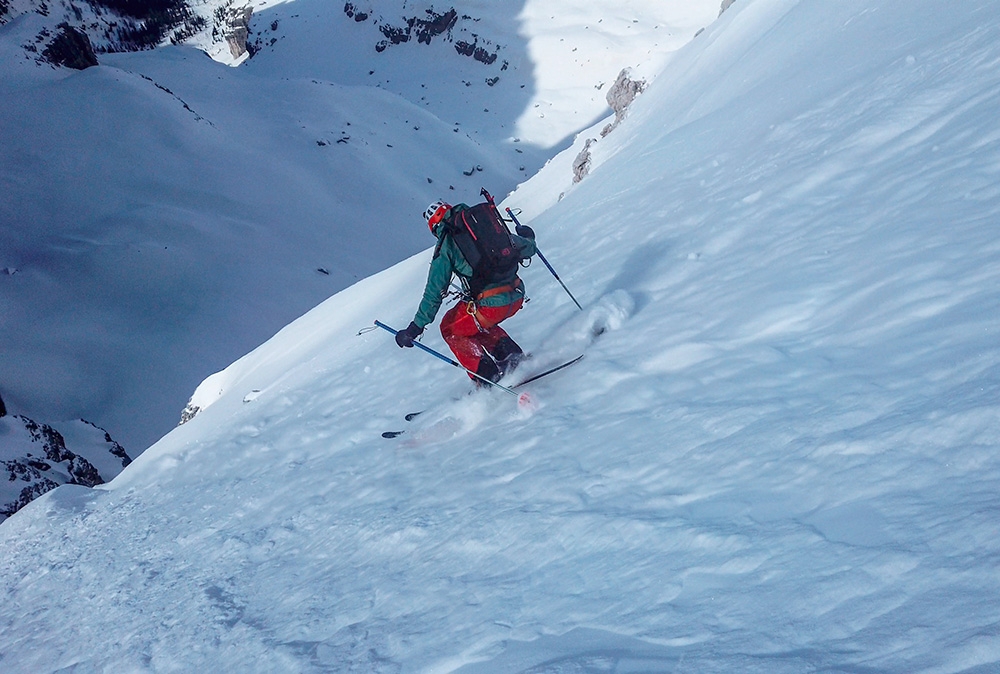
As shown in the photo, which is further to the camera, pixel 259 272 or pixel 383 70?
pixel 383 70

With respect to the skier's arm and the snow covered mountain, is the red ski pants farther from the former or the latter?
the snow covered mountain

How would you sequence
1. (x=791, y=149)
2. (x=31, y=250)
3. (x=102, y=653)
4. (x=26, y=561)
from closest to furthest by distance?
(x=102, y=653)
(x=26, y=561)
(x=791, y=149)
(x=31, y=250)

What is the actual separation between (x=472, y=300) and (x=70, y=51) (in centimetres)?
4014

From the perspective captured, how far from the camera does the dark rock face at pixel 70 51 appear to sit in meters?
35.7

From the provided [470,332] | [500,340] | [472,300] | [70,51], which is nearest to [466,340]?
[470,332]

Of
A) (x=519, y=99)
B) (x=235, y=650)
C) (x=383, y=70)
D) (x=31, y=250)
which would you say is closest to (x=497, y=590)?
(x=235, y=650)

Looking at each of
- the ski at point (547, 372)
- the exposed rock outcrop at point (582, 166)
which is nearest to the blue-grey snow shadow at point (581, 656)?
the ski at point (547, 372)

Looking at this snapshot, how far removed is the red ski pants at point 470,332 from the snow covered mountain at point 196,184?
15.9 m

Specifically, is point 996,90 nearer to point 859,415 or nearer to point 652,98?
point 859,415

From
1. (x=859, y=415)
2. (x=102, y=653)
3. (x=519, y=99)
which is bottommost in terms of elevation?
(x=859, y=415)

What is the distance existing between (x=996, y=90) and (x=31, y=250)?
31.6 m

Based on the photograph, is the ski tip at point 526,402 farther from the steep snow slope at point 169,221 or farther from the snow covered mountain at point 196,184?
the steep snow slope at point 169,221

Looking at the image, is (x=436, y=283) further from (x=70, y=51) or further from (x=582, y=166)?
(x=70, y=51)

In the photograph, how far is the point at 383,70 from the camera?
57.9m
